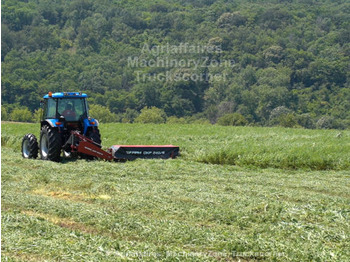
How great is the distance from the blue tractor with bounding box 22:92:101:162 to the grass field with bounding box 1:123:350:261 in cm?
69

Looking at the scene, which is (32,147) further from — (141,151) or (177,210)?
(177,210)

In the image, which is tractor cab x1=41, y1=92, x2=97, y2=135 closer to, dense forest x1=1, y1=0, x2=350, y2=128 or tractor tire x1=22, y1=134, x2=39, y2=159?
tractor tire x1=22, y1=134, x2=39, y2=159

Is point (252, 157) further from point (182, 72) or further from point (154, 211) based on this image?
point (182, 72)

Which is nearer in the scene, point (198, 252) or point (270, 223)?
point (198, 252)

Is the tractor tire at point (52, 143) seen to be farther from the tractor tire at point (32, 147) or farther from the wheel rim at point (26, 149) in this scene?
the wheel rim at point (26, 149)


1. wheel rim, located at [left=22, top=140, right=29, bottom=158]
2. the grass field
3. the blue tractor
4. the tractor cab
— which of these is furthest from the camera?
wheel rim, located at [left=22, top=140, right=29, bottom=158]

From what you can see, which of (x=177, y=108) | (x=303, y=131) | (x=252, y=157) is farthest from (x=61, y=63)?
(x=252, y=157)

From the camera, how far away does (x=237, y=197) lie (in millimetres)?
10102

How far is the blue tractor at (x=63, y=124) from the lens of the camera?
15938 mm

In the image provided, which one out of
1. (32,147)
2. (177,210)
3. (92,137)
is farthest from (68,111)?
(177,210)

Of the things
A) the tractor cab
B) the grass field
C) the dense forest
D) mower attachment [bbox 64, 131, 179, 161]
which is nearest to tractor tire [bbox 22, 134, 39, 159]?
the tractor cab

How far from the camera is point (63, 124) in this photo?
1619cm

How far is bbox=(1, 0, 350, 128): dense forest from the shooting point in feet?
226

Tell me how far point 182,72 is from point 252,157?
64.1 m
